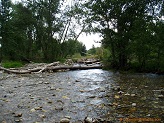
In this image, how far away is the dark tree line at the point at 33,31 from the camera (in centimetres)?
2692

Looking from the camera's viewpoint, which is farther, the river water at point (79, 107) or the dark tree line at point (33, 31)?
the dark tree line at point (33, 31)

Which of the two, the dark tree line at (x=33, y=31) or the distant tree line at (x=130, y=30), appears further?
the dark tree line at (x=33, y=31)

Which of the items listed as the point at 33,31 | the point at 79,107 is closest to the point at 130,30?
the point at 79,107

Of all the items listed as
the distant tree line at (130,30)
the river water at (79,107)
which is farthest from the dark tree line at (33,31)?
the river water at (79,107)

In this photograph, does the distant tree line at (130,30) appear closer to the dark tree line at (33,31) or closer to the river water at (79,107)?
the river water at (79,107)

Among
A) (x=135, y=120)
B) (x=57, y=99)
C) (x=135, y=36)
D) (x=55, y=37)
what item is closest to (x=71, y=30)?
(x=55, y=37)

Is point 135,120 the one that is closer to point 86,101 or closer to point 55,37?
point 86,101

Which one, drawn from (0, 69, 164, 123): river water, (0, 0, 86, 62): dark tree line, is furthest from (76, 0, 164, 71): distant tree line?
(0, 0, 86, 62): dark tree line

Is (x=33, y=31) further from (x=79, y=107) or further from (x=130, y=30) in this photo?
(x=79, y=107)

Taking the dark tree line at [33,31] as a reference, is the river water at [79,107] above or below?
below

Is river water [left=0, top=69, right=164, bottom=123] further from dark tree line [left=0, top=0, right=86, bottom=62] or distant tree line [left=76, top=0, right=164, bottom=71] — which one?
dark tree line [left=0, top=0, right=86, bottom=62]

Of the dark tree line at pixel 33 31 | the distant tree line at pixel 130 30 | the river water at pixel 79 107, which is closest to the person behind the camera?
the river water at pixel 79 107

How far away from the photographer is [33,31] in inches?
1246

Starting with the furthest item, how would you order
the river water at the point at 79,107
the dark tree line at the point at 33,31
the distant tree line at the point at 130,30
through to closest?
the dark tree line at the point at 33,31
the distant tree line at the point at 130,30
the river water at the point at 79,107
